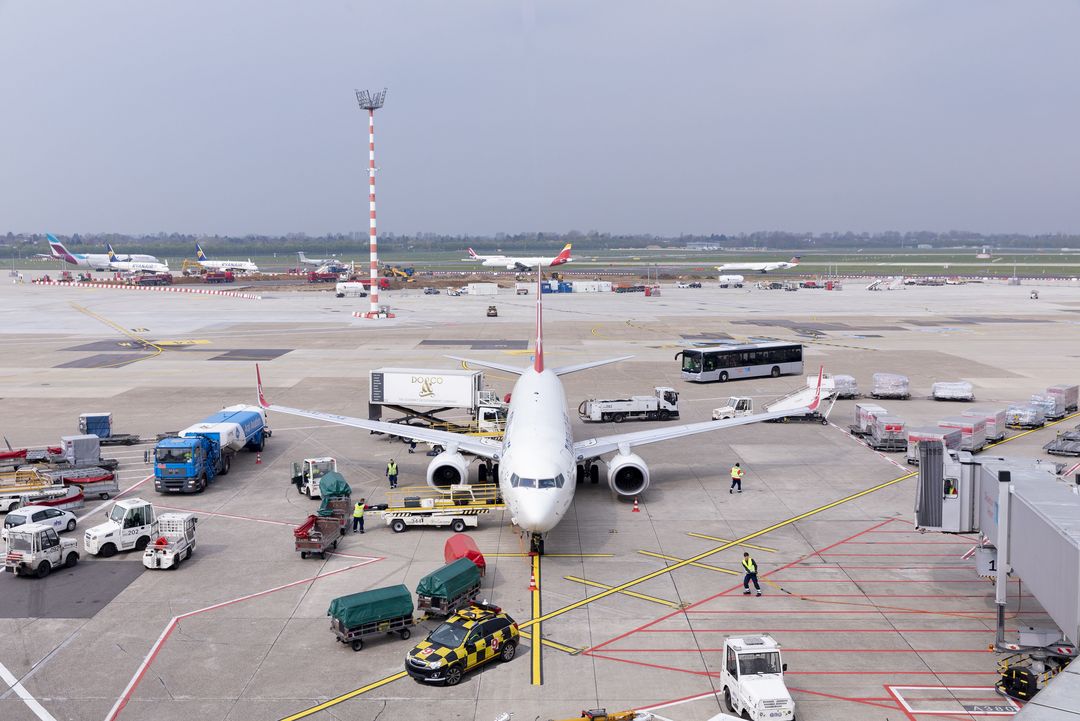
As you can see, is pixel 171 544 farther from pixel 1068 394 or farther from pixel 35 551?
pixel 1068 394

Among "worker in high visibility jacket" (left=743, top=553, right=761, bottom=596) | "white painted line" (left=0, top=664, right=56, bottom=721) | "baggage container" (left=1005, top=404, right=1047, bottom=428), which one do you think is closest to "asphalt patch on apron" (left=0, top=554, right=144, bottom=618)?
"white painted line" (left=0, top=664, right=56, bottom=721)

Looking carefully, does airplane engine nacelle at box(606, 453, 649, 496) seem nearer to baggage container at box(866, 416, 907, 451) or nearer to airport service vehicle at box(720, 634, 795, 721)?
airport service vehicle at box(720, 634, 795, 721)

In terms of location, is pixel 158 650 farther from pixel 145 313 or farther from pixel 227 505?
pixel 145 313

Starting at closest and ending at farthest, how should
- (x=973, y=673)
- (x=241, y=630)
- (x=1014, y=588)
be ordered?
1. (x=973, y=673)
2. (x=241, y=630)
3. (x=1014, y=588)

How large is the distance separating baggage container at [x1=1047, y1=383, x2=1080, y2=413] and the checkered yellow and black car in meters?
50.3

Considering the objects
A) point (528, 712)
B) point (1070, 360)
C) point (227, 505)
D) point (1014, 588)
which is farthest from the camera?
point (1070, 360)

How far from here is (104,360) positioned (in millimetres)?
83562

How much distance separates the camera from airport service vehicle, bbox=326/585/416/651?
2539 cm

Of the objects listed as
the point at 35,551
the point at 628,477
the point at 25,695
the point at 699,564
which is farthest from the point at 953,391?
the point at 25,695

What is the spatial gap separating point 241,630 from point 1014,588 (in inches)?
1013

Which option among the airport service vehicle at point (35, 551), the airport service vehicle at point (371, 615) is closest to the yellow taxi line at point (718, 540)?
the airport service vehicle at point (371, 615)

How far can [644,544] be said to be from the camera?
114ft

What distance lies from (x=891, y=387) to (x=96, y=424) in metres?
54.6

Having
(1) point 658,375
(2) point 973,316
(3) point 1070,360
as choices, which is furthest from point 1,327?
(2) point 973,316
